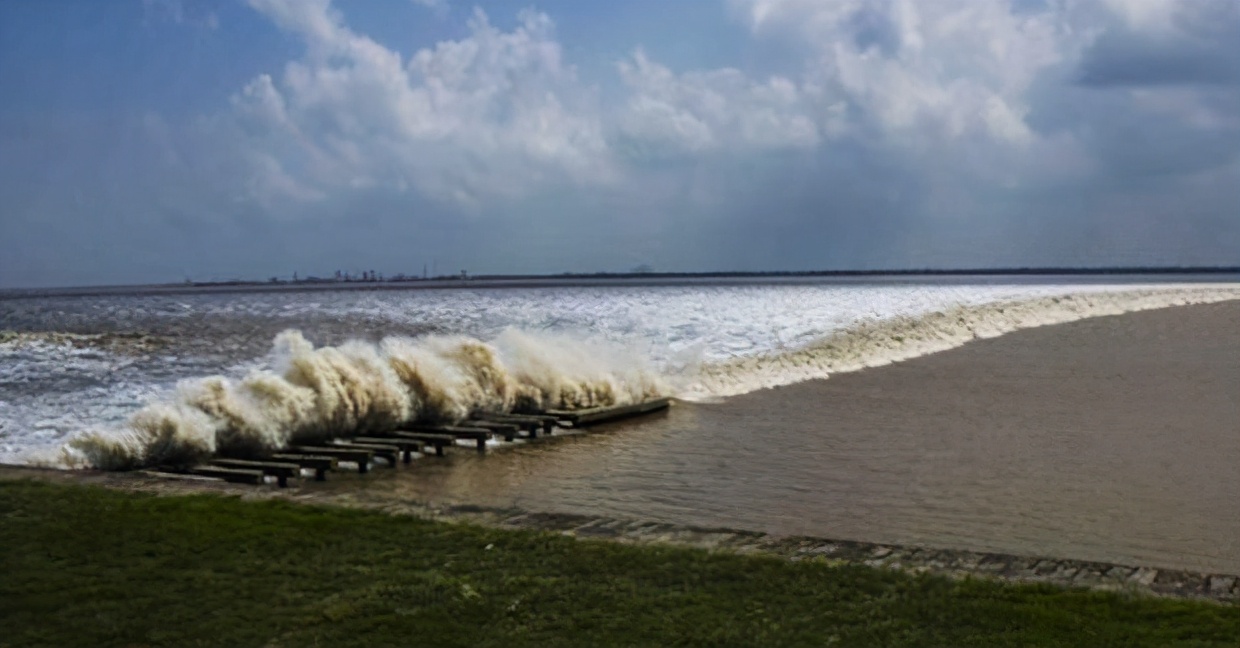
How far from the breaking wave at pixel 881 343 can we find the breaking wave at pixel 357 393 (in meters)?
2.88

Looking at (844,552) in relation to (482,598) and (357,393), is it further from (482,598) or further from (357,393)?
(357,393)

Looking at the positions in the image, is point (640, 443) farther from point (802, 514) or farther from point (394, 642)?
point (394, 642)

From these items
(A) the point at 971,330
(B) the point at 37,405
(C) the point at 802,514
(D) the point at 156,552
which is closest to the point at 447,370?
(B) the point at 37,405

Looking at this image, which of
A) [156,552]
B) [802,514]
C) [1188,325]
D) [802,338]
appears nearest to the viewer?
[156,552]

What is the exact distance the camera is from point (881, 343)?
4128cm

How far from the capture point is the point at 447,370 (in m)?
23.1

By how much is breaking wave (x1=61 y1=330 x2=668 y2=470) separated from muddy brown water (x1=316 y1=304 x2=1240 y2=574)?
2.47 metres

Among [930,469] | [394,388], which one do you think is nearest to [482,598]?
[930,469]

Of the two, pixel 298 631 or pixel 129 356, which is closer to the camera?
pixel 298 631

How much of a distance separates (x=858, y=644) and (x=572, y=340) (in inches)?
897

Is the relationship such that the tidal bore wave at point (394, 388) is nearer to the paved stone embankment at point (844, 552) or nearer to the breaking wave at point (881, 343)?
the breaking wave at point (881, 343)

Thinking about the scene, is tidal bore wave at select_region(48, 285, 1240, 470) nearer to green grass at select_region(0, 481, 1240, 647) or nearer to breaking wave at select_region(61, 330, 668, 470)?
breaking wave at select_region(61, 330, 668, 470)

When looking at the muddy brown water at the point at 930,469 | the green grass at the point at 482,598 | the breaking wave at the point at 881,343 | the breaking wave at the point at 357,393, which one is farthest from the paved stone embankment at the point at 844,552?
the breaking wave at the point at 881,343

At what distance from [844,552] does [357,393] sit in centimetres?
1291
